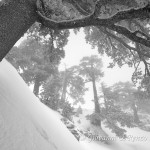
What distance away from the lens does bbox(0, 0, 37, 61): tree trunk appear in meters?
3.39

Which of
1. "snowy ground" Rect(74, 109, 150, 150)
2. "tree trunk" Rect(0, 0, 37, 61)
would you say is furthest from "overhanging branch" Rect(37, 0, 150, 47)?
"snowy ground" Rect(74, 109, 150, 150)

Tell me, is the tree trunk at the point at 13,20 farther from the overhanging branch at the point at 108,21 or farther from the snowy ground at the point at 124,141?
the snowy ground at the point at 124,141

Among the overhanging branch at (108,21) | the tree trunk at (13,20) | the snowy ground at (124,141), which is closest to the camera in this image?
the overhanging branch at (108,21)

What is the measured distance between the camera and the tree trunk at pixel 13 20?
3.39m

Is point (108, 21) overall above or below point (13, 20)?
above

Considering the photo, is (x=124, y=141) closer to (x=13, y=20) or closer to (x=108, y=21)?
(x=108, y=21)

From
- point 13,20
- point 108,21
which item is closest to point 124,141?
point 108,21

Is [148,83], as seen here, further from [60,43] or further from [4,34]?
[4,34]

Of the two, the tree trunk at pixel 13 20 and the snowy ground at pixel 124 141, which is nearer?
the tree trunk at pixel 13 20

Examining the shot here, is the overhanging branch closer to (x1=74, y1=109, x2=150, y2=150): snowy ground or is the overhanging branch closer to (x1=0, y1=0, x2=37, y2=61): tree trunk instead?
(x1=0, y1=0, x2=37, y2=61): tree trunk

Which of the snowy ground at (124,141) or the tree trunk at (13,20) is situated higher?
the snowy ground at (124,141)

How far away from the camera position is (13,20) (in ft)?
11.5

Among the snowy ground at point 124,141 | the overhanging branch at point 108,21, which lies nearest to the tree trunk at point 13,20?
the overhanging branch at point 108,21

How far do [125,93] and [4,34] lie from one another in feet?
121
